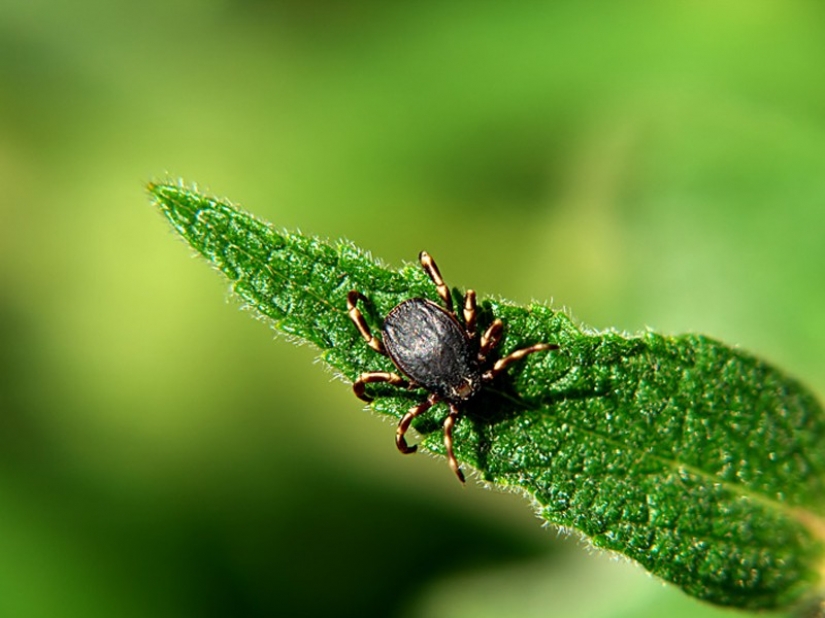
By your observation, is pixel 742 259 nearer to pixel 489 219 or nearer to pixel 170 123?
pixel 489 219

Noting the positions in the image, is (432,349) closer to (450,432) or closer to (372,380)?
(372,380)

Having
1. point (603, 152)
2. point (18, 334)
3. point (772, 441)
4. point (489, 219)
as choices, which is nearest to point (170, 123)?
point (18, 334)

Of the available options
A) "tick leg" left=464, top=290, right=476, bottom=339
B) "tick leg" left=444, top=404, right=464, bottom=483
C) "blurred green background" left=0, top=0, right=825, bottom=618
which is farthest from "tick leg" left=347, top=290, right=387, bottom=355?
"blurred green background" left=0, top=0, right=825, bottom=618

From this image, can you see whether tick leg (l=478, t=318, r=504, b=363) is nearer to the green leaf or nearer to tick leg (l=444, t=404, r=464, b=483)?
the green leaf

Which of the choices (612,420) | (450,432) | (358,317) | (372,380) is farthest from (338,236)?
(612,420)

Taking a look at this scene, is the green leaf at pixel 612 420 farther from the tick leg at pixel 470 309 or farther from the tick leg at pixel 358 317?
the tick leg at pixel 470 309

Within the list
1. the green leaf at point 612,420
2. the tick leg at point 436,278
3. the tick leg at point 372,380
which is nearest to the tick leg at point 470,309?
the tick leg at point 436,278
